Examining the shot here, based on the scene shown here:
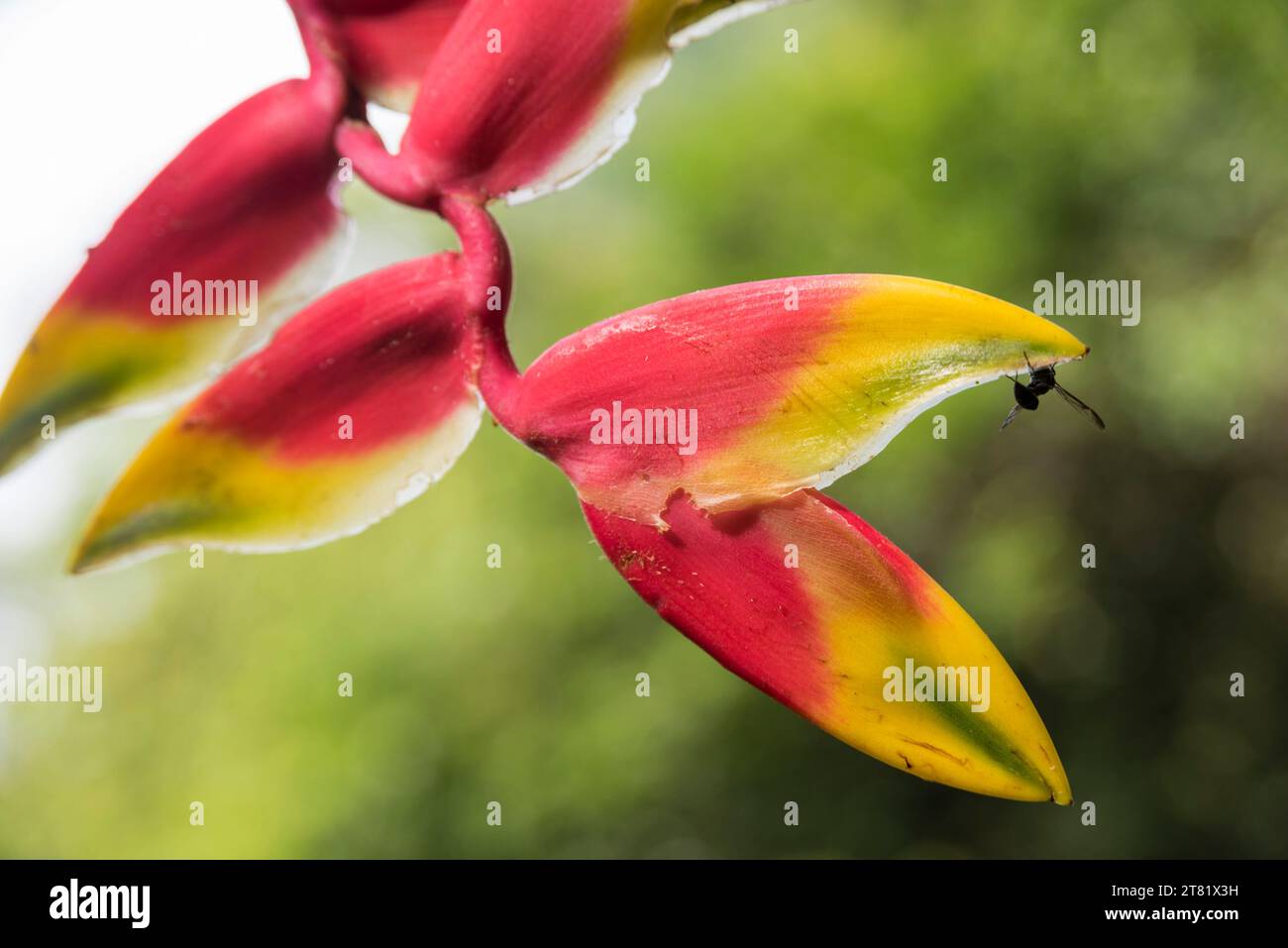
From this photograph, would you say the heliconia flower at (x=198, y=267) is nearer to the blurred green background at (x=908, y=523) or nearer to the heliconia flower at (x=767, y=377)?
the heliconia flower at (x=767, y=377)

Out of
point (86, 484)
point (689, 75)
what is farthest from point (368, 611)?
point (689, 75)

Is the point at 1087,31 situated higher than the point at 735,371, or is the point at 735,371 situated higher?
the point at 1087,31

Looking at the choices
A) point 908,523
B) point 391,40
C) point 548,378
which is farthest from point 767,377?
point 908,523

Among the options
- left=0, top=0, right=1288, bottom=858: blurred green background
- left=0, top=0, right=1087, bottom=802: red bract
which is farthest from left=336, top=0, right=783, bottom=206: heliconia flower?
left=0, top=0, right=1288, bottom=858: blurred green background

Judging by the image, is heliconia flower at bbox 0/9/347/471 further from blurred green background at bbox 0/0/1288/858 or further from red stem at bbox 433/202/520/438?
blurred green background at bbox 0/0/1288/858

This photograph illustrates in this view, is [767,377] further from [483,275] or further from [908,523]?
[908,523]
